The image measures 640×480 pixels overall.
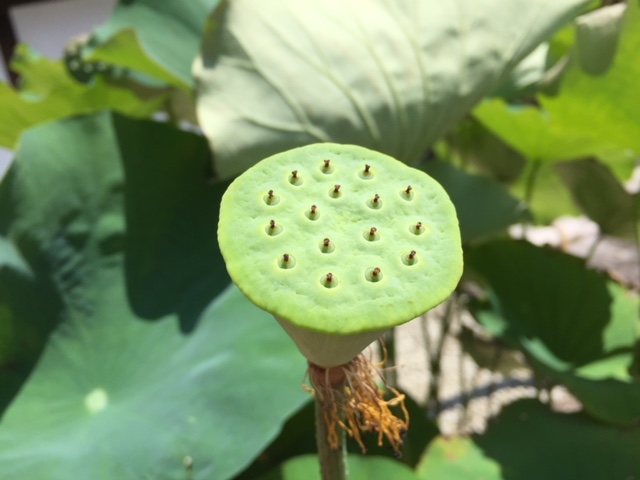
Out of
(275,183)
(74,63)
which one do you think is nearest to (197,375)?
(275,183)

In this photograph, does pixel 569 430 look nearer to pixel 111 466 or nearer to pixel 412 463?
pixel 412 463

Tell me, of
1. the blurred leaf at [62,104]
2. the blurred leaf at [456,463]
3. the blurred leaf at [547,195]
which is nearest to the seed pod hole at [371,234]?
the blurred leaf at [456,463]

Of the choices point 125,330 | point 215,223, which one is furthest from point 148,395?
point 215,223

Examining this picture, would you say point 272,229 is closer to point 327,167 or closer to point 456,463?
point 327,167

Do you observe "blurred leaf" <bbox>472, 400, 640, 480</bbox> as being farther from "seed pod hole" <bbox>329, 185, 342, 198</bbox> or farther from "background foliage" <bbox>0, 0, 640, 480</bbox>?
"seed pod hole" <bbox>329, 185, 342, 198</bbox>

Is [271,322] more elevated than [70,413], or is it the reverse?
[271,322]
